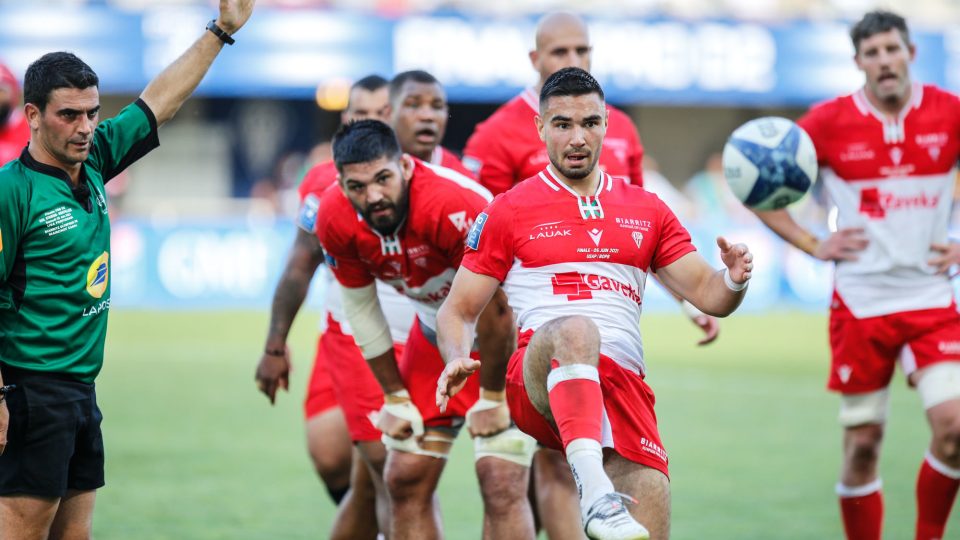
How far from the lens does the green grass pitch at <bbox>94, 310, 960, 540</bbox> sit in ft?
27.8

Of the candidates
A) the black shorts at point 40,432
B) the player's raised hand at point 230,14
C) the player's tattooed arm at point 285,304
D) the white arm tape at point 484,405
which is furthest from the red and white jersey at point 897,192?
the black shorts at point 40,432

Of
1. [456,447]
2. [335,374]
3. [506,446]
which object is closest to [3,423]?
[506,446]

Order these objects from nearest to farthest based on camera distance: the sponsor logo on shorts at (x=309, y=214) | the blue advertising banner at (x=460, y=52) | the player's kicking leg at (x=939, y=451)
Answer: the player's kicking leg at (x=939, y=451) < the sponsor logo on shorts at (x=309, y=214) < the blue advertising banner at (x=460, y=52)

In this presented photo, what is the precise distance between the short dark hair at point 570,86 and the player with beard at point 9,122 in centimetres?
437

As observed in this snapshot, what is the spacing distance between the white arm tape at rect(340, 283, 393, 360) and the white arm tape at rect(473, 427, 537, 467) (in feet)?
2.14

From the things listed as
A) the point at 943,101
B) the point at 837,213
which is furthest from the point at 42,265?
the point at 943,101

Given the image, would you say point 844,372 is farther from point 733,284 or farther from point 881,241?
point 733,284

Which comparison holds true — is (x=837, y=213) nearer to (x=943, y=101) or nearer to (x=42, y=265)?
(x=943, y=101)

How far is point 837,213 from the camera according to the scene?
297 inches

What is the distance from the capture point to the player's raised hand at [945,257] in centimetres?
719

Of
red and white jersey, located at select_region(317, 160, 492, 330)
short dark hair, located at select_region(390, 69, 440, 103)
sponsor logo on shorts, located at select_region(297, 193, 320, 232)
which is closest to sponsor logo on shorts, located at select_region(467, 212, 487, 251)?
red and white jersey, located at select_region(317, 160, 492, 330)

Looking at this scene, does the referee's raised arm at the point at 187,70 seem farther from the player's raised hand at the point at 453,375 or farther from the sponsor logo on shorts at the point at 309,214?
the player's raised hand at the point at 453,375

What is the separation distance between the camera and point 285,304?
23.5 feet

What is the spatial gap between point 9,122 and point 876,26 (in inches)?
218
